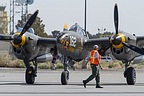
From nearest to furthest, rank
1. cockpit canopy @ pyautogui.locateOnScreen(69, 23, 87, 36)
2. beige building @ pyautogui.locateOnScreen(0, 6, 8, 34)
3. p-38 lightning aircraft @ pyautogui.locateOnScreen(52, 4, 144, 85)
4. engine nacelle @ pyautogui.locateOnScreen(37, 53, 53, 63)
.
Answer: p-38 lightning aircraft @ pyautogui.locateOnScreen(52, 4, 144, 85), cockpit canopy @ pyautogui.locateOnScreen(69, 23, 87, 36), engine nacelle @ pyautogui.locateOnScreen(37, 53, 53, 63), beige building @ pyautogui.locateOnScreen(0, 6, 8, 34)

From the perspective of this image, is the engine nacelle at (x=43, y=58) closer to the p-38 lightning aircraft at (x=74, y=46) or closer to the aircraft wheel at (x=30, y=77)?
the p-38 lightning aircraft at (x=74, y=46)

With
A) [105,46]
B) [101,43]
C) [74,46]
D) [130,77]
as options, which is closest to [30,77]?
[74,46]

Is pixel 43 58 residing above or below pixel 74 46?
below

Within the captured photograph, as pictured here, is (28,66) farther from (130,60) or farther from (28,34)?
(130,60)

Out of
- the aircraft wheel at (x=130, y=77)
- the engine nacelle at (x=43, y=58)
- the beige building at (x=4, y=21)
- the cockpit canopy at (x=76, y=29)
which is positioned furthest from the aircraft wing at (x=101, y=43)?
the beige building at (x=4, y=21)

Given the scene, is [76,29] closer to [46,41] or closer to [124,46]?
[46,41]

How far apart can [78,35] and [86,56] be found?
76.4 inches

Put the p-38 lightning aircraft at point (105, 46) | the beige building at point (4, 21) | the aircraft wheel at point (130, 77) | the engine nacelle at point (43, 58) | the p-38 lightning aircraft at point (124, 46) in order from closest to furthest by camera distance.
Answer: the p-38 lightning aircraft at point (105, 46) → the p-38 lightning aircraft at point (124, 46) → the aircraft wheel at point (130, 77) → the engine nacelle at point (43, 58) → the beige building at point (4, 21)

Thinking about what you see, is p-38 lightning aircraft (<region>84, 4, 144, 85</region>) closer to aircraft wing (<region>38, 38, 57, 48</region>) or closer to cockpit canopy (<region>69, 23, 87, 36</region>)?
cockpit canopy (<region>69, 23, 87, 36</region>)

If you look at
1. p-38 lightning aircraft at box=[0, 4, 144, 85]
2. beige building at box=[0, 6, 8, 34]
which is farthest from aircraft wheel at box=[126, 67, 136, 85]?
beige building at box=[0, 6, 8, 34]

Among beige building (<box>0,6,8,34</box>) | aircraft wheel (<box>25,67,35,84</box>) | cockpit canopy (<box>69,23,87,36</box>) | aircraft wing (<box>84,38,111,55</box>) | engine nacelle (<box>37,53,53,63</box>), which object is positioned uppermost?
beige building (<box>0,6,8,34</box>)

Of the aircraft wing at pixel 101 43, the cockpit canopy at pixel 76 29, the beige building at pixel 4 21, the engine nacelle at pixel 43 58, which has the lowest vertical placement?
the engine nacelle at pixel 43 58

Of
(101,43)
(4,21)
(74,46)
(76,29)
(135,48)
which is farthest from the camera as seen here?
(4,21)

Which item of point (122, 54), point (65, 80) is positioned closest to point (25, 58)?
point (65, 80)
